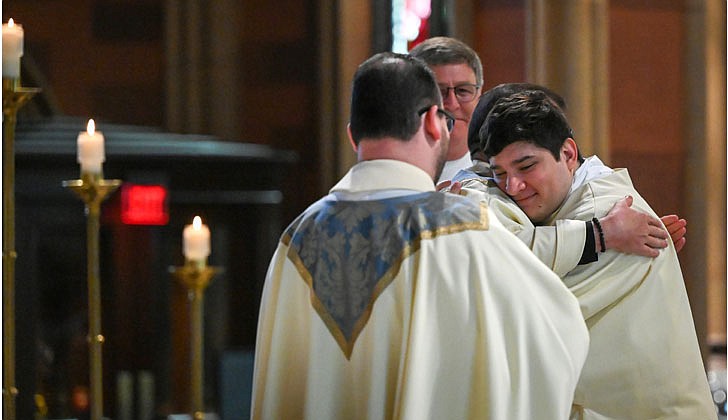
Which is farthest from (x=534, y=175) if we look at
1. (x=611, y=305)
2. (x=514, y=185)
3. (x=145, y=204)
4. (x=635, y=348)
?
(x=145, y=204)

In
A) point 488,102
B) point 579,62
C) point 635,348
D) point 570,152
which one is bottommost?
point 635,348

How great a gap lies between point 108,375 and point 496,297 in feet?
17.8

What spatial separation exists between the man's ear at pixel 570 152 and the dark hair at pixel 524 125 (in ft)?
0.07

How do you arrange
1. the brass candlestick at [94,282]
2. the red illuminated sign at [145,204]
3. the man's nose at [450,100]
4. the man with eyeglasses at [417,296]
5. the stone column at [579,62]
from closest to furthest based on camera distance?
1. the man with eyeglasses at [417,296]
2. the brass candlestick at [94,282]
3. the man's nose at [450,100]
4. the stone column at [579,62]
5. the red illuminated sign at [145,204]

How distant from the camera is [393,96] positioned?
2629mm

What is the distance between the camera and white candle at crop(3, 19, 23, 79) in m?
3.00

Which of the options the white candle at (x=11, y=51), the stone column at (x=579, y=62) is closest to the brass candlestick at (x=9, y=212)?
the white candle at (x=11, y=51)

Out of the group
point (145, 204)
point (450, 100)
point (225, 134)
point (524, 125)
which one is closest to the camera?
point (524, 125)

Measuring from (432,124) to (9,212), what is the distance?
0.98 meters

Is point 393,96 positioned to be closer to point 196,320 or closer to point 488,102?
point 488,102

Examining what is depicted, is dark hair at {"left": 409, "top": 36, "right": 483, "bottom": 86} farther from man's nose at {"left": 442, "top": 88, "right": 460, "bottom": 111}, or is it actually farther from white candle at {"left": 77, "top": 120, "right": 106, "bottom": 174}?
white candle at {"left": 77, "top": 120, "right": 106, "bottom": 174}

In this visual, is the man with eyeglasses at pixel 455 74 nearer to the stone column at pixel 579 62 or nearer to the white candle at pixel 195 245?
the white candle at pixel 195 245

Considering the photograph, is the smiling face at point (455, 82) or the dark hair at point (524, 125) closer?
the dark hair at point (524, 125)

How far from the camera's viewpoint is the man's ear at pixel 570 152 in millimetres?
3041
